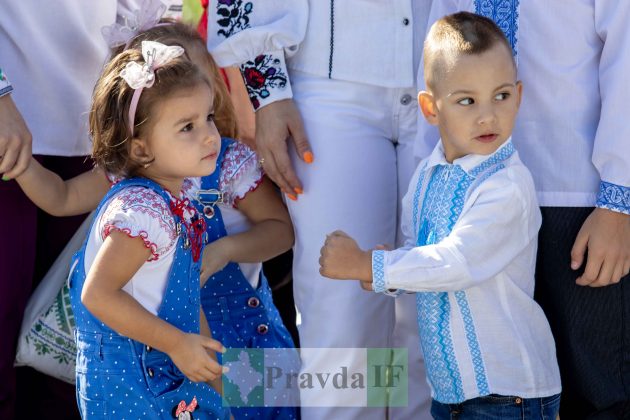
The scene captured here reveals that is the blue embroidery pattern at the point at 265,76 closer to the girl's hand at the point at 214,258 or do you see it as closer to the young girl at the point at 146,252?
the young girl at the point at 146,252

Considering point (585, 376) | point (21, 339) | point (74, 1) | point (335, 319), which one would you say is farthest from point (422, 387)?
point (74, 1)

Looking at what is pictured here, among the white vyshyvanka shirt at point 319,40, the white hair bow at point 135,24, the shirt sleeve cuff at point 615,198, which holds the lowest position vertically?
the shirt sleeve cuff at point 615,198

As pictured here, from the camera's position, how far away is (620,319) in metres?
3.04

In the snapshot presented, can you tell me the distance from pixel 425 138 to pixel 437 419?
32.9 inches

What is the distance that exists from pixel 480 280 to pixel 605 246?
0.39 metres

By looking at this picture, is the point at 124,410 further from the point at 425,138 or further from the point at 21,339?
the point at 425,138

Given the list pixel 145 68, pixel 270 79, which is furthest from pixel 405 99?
pixel 145 68

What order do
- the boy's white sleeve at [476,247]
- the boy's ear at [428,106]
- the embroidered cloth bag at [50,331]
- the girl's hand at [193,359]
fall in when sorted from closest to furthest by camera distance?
the boy's white sleeve at [476,247]
the girl's hand at [193,359]
the boy's ear at [428,106]
the embroidered cloth bag at [50,331]

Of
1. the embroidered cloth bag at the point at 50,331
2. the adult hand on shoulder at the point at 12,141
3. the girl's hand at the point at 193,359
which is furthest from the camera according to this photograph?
the embroidered cloth bag at the point at 50,331

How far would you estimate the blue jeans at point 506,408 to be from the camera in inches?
115

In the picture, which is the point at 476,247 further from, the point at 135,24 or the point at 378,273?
the point at 135,24

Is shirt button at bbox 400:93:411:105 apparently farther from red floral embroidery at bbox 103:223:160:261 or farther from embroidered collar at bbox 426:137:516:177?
red floral embroidery at bbox 103:223:160:261

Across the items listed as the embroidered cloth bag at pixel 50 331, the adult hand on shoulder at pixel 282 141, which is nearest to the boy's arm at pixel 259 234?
the adult hand on shoulder at pixel 282 141

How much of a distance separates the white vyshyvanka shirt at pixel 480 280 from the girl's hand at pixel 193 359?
0.50m
